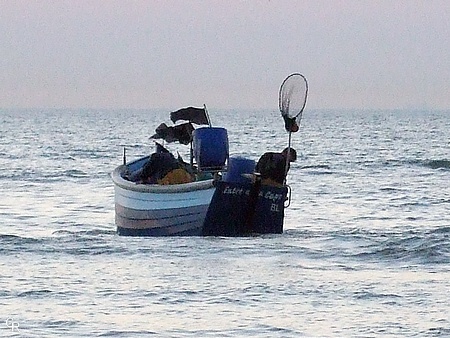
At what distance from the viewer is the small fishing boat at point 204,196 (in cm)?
1675

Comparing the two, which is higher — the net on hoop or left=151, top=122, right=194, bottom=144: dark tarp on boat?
the net on hoop

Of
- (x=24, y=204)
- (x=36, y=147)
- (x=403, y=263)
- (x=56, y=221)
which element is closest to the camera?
(x=403, y=263)

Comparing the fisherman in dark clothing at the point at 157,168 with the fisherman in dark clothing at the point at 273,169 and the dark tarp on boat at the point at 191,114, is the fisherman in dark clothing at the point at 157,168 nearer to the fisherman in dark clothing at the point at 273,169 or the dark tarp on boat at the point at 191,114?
the dark tarp on boat at the point at 191,114

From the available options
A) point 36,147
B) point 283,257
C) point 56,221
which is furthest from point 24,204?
point 36,147

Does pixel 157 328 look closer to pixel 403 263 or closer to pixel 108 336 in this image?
pixel 108 336

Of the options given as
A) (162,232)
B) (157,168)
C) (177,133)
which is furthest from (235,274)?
(177,133)

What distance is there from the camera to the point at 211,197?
55.5 ft

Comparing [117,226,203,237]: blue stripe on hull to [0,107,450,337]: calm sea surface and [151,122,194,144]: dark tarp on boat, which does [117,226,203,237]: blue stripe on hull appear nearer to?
[0,107,450,337]: calm sea surface

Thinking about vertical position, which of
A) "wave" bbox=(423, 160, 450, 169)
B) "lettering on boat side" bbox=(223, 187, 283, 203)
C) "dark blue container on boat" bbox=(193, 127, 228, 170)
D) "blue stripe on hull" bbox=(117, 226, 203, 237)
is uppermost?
"dark blue container on boat" bbox=(193, 127, 228, 170)

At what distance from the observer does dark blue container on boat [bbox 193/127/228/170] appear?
57.3ft

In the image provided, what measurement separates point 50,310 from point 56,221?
10.6 meters

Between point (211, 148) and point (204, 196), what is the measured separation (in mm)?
906

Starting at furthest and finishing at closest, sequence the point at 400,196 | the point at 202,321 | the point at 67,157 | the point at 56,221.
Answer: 1. the point at 67,157
2. the point at 400,196
3. the point at 56,221
4. the point at 202,321

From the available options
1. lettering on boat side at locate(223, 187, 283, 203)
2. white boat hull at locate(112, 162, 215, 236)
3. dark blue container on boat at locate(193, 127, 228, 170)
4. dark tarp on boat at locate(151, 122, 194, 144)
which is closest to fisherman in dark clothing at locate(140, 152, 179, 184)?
white boat hull at locate(112, 162, 215, 236)
